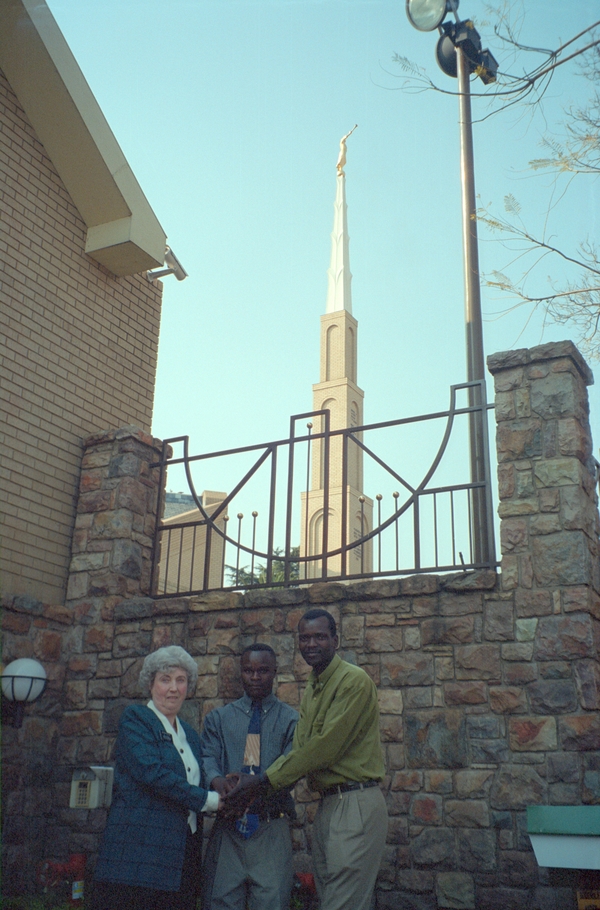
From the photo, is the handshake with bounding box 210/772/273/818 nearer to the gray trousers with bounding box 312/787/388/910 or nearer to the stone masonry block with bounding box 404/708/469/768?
the gray trousers with bounding box 312/787/388/910

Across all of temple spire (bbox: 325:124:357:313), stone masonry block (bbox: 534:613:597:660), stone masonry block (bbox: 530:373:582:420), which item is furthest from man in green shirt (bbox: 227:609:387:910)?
temple spire (bbox: 325:124:357:313)

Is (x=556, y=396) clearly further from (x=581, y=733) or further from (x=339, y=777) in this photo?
(x=339, y=777)

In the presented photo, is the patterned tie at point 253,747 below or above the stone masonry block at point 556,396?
below

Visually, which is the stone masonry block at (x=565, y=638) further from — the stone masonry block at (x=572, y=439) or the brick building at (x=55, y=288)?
the brick building at (x=55, y=288)

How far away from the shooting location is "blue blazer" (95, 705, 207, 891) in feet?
12.5

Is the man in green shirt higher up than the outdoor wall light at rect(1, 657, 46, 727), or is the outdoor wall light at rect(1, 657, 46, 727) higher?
the outdoor wall light at rect(1, 657, 46, 727)

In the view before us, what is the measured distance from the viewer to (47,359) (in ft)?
24.7

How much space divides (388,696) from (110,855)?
2289mm

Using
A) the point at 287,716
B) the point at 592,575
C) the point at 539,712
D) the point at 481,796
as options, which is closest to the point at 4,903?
the point at 287,716

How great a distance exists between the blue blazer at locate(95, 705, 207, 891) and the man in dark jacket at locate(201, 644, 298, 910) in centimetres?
23

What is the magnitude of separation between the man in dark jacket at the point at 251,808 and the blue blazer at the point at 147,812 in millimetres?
232

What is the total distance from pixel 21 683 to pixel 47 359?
9.16ft

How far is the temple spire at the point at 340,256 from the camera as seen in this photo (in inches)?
2222

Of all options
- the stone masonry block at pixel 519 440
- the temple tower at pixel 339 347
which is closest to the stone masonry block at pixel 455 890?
the stone masonry block at pixel 519 440
